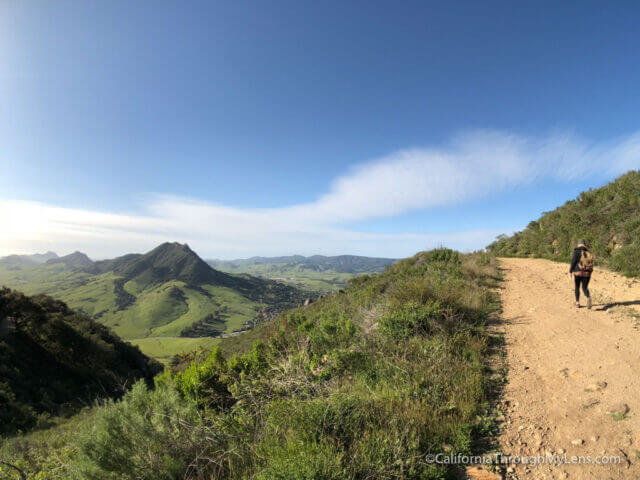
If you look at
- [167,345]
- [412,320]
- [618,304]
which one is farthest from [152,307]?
[618,304]

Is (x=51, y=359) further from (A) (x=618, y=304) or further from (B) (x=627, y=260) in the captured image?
(B) (x=627, y=260)

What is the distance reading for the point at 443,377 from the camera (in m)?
3.94

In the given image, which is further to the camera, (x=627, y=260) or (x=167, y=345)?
(x=167, y=345)

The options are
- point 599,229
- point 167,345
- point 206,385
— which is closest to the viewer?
point 206,385

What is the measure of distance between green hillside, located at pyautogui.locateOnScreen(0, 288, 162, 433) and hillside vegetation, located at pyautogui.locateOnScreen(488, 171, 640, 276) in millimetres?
37554

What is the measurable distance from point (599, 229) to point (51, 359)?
5794 cm

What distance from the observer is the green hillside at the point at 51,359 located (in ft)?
82.2

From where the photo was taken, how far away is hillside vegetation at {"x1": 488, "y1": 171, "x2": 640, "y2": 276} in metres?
9.57

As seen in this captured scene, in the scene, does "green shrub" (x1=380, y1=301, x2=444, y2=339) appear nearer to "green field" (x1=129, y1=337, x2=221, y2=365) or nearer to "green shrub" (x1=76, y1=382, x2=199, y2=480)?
"green shrub" (x1=76, y1=382, x2=199, y2=480)

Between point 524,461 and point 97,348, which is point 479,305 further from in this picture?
point 97,348

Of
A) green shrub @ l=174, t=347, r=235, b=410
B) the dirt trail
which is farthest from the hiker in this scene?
green shrub @ l=174, t=347, r=235, b=410

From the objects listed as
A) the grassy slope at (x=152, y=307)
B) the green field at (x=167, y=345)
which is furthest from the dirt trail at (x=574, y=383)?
the grassy slope at (x=152, y=307)

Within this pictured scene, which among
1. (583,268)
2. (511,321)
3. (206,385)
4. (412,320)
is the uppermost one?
(583,268)

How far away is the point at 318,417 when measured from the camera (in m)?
2.89
